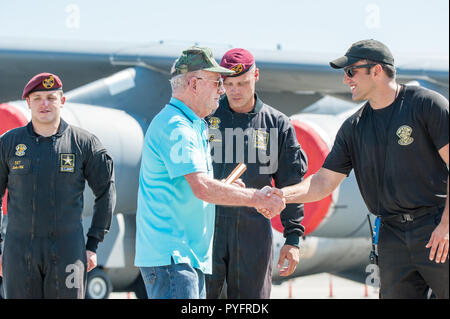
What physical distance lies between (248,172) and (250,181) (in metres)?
0.07

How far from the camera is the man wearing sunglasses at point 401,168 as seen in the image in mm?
3779

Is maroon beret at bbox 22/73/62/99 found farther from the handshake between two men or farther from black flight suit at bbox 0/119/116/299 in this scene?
the handshake between two men

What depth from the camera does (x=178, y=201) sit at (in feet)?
12.0

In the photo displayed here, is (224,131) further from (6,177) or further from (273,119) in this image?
(6,177)

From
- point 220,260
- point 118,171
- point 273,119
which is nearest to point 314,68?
point 118,171

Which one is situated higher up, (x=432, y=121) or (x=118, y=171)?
(x=432, y=121)

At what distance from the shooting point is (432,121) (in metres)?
3.80

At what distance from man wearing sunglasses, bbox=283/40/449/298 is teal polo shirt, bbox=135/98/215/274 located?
1045 millimetres

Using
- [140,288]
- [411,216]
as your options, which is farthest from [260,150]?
[140,288]

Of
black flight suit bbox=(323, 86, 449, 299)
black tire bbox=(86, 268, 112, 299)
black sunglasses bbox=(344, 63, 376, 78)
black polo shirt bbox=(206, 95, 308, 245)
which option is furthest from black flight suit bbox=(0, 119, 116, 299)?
black tire bbox=(86, 268, 112, 299)

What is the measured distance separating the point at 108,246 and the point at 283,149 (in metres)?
5.21

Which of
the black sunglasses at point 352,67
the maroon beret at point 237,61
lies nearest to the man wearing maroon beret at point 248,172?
the maroon beret at point 237,61

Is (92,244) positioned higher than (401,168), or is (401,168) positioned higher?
(401,168)

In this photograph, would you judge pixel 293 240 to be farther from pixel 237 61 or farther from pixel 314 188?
pixel 237 61
